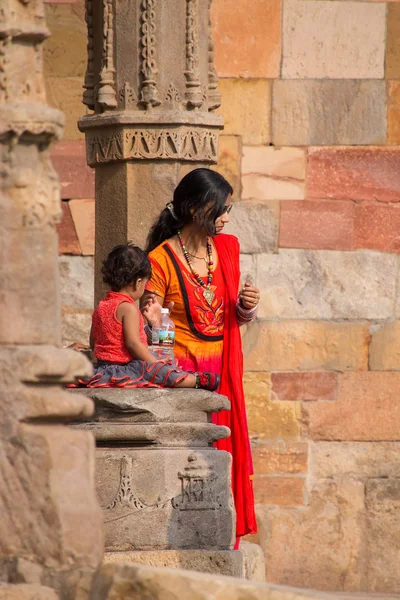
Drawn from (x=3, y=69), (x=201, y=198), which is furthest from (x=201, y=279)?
(x=3, y=69)

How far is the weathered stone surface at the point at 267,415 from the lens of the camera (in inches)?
352

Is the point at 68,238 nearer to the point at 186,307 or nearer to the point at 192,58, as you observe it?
the point at 192,58

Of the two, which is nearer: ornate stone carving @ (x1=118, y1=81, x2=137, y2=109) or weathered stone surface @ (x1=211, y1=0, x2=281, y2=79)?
ornate stone carving @ (x1=118, y1=81, x2=137, y2=109)

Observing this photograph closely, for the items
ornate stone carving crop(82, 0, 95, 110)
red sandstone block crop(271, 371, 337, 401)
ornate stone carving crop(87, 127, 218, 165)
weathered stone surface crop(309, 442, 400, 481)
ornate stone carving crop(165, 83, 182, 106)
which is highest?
ornate stone carving crop(82, 0, 95, 110)

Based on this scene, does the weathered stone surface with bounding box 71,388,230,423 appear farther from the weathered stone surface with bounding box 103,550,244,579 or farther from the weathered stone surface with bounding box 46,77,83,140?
the weathered stone surface with bounding box 46,77,83,140

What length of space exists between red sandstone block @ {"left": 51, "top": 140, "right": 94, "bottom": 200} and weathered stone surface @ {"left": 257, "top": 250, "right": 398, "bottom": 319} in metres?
1.04

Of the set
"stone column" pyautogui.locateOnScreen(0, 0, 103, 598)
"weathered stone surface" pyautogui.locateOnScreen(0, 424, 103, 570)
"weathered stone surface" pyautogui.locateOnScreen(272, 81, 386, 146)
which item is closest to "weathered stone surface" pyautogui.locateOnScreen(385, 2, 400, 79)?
"weathered stone surface" pyautogui.locateOnScreen(272, 81, 386, 146)

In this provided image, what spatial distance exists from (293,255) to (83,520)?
4.83 metres

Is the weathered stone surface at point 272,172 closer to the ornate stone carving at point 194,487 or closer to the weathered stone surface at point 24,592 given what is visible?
the ornate stone carving at point 194,487

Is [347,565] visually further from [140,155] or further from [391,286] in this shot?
[140,155]

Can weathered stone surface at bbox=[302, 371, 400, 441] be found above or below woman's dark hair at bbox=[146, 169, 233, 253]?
below

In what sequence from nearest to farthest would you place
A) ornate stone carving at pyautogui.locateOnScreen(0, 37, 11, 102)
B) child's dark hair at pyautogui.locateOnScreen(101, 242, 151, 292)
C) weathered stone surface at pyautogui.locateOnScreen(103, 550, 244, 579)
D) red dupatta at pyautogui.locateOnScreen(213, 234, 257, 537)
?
ornate stone carving at pyautogui.locateOnScreen(0, 37, 11, 102) → weathered stone surface at pyautogui.locateOnScreen(103, 550, 244, 579) → child's dark hair at pyautogui.locateOnScreen(101, 242, 151, 292) → red dupatta at pyautogui.locateOnScreen(213, 234, 257, 537)

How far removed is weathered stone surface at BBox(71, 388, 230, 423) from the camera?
5859mm

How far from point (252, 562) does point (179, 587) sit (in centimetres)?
221
